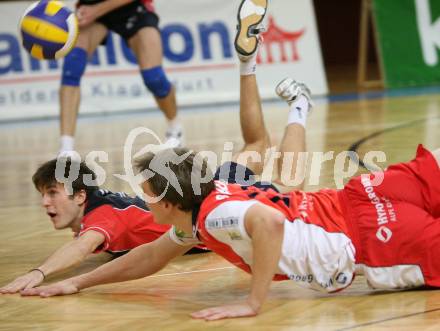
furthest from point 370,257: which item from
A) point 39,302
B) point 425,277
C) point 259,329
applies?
point 39,302

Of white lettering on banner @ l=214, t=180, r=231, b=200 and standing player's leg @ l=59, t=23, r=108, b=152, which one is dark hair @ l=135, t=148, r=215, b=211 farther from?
standing player's leg @ l=59, t=23, r=108, b=152

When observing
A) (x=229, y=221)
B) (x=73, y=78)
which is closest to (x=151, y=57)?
(x=73, y=78)

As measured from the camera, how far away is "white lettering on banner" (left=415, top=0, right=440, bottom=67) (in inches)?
476

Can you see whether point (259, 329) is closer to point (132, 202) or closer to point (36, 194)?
point (132, 202)

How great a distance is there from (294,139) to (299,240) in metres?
1.82

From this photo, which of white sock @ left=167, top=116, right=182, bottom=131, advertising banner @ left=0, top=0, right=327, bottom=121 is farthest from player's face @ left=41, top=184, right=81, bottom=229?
advertising banner @ left=0, top=0, right=327, bottom=121

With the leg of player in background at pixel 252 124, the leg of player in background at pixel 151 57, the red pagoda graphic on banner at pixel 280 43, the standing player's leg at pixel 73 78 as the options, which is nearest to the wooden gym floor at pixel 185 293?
the standing player's leg at pixel 73 78

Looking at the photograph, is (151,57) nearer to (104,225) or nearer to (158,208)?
(104,225)

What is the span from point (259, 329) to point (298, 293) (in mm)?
588

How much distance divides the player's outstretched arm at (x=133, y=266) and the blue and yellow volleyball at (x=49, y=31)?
2.97m

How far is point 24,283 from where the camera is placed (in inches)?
161

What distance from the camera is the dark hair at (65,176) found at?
4.42 metres

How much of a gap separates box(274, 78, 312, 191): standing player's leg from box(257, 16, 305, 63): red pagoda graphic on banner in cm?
667

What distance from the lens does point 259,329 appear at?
10.8 feet
